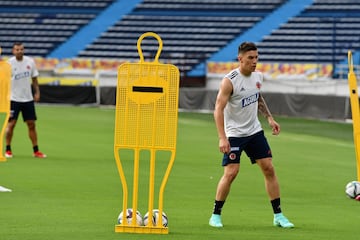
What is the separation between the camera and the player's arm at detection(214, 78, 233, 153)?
10508mm

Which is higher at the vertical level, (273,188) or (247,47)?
(247,47)

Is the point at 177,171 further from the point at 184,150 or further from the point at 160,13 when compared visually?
the point at 160,13

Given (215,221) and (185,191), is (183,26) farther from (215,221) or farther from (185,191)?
(215,221)

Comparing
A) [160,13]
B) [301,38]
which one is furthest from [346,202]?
[160,13]

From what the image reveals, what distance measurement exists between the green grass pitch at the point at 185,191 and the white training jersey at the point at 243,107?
986mm

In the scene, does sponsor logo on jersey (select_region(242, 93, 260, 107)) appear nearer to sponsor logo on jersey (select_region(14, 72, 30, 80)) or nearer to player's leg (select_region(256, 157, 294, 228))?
player's leg (select_region(256, 157, 294, 228))

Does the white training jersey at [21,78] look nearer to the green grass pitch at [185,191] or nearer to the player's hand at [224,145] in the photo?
the green grass pitch at [185,191]

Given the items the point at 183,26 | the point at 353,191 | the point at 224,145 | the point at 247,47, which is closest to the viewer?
the point at 224,145

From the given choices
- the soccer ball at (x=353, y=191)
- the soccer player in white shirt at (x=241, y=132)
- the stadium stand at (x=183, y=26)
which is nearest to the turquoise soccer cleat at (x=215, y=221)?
the soccer player in white shirt at (x=241, y=132)

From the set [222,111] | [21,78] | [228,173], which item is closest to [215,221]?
[228,173]

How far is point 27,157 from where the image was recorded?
2022 centimetres

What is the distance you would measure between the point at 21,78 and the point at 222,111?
9819mm

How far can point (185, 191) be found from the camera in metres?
14.9

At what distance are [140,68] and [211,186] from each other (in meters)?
6.10
